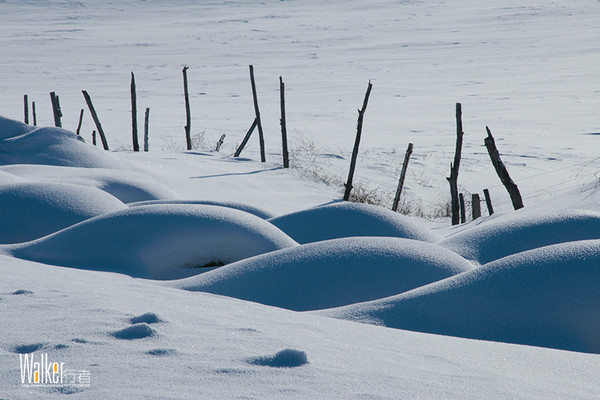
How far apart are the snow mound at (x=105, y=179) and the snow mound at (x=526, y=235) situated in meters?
3.93

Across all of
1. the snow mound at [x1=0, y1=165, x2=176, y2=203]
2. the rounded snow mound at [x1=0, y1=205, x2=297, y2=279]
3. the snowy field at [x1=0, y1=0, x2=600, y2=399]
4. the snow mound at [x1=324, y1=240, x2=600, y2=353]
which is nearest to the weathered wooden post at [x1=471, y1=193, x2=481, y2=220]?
the snowy field at [x1=0, y1=0, x2=600, y2=399]

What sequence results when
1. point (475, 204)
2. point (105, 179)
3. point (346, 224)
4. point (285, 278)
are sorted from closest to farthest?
point (285, 278), point (346, 224), point (105, 179), point (475, 204)

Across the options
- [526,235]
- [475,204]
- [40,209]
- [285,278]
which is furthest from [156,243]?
[475,204]

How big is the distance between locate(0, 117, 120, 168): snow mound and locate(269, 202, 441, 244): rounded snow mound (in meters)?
4.32

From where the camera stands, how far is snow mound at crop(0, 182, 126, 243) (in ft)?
18.9

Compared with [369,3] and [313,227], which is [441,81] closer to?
[313,227]

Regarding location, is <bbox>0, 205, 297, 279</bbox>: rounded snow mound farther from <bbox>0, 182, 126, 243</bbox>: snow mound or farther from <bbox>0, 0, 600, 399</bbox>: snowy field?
<bbox>0, 182, 126, 243</bbox>: snow mound

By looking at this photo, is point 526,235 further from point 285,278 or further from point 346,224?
point 285,278

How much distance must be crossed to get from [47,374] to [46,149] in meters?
8.15

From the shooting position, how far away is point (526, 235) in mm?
5344

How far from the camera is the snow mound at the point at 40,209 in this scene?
5766mm

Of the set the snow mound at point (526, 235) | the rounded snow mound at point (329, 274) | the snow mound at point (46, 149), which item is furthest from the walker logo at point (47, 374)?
the snow mound at point (46, 149)

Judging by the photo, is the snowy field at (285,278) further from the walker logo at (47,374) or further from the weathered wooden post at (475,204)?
the weathered wooden post at (475,204)

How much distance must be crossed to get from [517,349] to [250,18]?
61.7m
